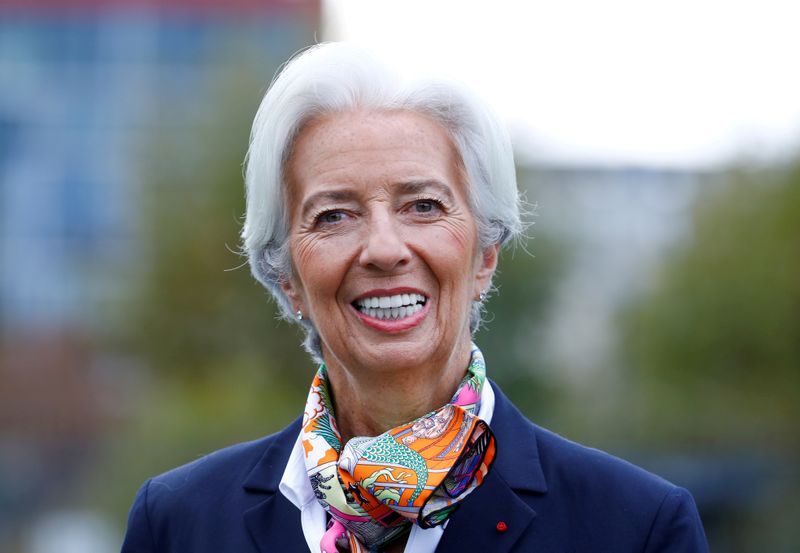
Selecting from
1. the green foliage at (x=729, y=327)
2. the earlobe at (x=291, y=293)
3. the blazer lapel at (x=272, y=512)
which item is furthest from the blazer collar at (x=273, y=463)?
the green foliage at (x=729, y=327)

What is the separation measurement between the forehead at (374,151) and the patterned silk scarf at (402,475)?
55cm

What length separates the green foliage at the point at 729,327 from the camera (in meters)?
15.9

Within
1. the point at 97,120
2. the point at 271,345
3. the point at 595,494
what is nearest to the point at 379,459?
the point at 595,494

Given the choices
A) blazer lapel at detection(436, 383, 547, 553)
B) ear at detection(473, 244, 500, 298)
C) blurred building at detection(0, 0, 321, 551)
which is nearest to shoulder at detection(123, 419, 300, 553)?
blazer lapel at detection(436, 383, 547, 553)

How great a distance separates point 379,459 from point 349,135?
754 mm

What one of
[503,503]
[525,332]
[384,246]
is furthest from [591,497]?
[525,332]

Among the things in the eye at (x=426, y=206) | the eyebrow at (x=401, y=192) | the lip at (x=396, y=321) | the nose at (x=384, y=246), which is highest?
the eyebrow at (x=401, y=192)

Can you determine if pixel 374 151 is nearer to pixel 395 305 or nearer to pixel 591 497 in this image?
pixel 395 305

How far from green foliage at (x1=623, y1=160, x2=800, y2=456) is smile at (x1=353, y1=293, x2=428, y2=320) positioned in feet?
46.1

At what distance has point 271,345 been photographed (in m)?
16.6

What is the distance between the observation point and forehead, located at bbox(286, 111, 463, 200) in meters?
2.64

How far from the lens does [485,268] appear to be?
9.43ft

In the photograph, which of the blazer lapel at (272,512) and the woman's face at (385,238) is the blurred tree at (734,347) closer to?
the blazer lapel at (272,512)

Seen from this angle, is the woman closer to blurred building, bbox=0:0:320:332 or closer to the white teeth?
the white teeth
